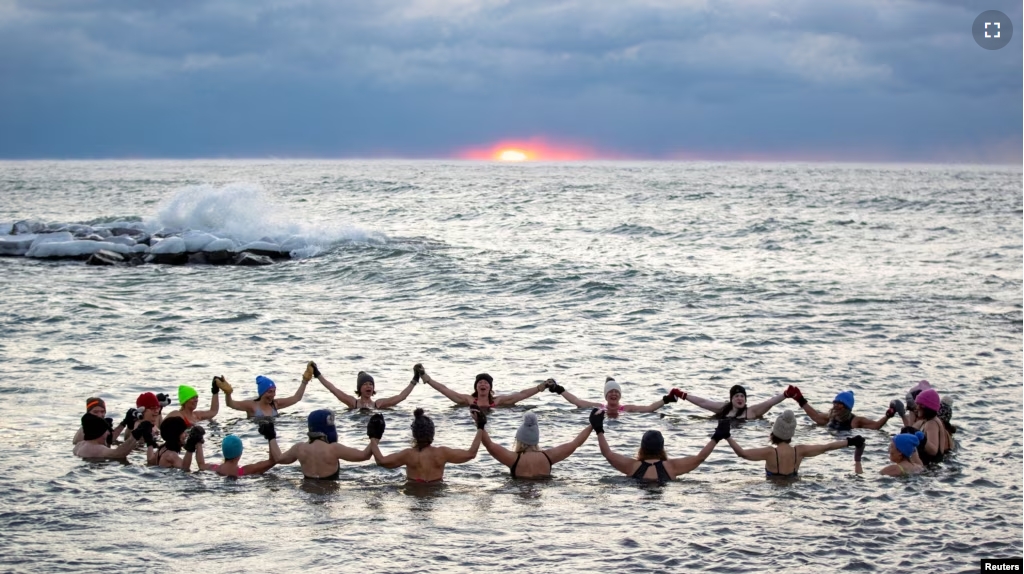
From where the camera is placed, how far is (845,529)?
10242 millimetres

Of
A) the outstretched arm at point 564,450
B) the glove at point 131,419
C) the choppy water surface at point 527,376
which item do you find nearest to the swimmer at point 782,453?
the choppy water surface at point 527,376

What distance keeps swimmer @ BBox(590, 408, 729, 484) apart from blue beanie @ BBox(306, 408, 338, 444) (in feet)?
10.7

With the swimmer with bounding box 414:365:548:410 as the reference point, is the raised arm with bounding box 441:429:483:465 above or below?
below

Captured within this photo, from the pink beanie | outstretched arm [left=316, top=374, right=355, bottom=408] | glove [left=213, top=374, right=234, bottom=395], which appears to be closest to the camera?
the pink beanie

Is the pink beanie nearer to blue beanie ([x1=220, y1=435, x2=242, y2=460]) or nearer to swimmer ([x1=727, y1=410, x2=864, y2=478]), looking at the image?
swimmer ([x1=727, y1=410, x2=864, y2=478])

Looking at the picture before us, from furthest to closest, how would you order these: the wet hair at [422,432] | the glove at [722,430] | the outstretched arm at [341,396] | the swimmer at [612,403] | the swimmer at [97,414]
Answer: the outstretched arm at [341,396], the swimmer at [612,403], the swimmer at [97,414], the wet hair at [422,432], the glove at [722,430]

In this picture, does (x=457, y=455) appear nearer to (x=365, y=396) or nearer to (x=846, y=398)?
(x=365, y=396)

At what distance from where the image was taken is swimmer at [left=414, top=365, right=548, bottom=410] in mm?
15094

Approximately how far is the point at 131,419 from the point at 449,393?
4806 millimetres

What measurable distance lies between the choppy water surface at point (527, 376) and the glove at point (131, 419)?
3.03ft

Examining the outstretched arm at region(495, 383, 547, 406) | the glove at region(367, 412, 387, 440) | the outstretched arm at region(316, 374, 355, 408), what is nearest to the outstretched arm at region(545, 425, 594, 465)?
the glove at region(367, 412, 387, 440)

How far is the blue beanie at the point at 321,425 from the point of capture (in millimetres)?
11914

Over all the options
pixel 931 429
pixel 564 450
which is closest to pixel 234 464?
pixel 564 450

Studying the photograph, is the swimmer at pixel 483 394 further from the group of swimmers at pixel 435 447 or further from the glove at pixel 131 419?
the glove at pixel 131 419
